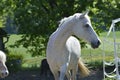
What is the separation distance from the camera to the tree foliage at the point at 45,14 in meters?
13.9

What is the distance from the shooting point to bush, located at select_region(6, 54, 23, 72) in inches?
546

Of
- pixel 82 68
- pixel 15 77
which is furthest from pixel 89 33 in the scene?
pixel 15 77

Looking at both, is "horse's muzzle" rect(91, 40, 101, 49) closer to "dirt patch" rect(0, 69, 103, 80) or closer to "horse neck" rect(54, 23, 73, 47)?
"horse neck" rect(54, 23, 73, 47)

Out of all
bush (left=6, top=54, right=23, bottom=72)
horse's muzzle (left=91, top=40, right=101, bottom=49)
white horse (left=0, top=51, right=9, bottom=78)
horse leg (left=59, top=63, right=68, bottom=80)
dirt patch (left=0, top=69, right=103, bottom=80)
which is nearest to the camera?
white horse (left=0, top=51, right=9, bottom=78)

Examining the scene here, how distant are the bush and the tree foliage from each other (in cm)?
49

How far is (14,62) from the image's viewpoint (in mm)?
14070

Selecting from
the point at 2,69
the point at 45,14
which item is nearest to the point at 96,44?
the point at 2,69

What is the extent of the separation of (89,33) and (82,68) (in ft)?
6.83

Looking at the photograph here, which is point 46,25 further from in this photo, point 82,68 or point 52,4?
point 82,68

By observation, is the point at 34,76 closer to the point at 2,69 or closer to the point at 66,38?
the point at 66,38

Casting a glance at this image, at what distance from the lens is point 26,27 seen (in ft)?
45.8

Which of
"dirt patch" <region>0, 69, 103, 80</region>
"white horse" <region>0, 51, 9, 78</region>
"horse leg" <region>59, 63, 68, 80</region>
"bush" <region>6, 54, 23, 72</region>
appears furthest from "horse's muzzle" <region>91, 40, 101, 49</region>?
"bush" <region>6, 54, 23, 72</region>

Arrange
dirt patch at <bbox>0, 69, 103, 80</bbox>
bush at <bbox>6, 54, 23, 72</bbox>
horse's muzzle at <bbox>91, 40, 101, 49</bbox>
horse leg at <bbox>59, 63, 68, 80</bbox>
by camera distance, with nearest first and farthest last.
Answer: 1. horse's muzzle at <bbox>91, 40, 101, 49</bbox>
2. horse leg at <bbox>59, 63, 68, 80</bbox>
3. dirt patch at <bbox>0, 69, 103, 80</bbox>
4. bush at <bbox>6, 54, 23, 72</bbox>

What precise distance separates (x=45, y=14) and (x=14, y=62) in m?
1.92
